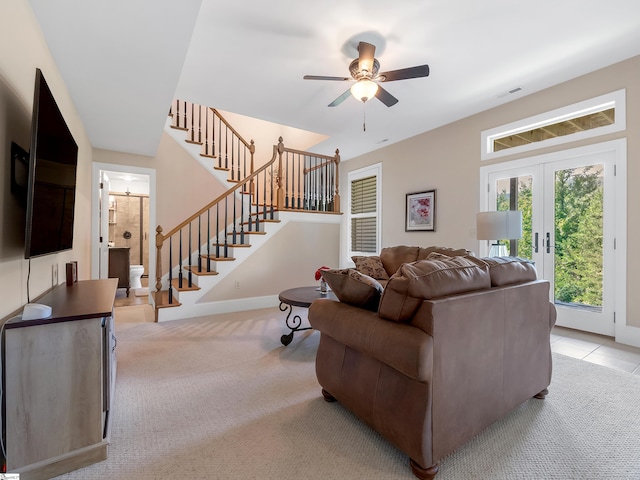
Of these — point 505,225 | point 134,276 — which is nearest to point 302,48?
point 505,225

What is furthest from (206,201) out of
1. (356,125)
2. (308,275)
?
(356,125)

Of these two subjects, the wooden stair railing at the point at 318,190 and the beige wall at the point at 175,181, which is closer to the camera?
the beige wall at the point at 175,181

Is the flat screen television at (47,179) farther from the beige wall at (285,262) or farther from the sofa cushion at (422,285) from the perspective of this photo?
the beige wall at (285,262)

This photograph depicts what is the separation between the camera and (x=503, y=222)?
124 inches

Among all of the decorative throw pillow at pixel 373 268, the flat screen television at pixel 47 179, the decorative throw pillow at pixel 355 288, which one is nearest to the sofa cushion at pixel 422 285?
the decorative throw pillow at pixel 355 288

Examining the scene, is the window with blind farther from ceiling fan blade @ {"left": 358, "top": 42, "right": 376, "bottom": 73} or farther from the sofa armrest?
the sofa armrest

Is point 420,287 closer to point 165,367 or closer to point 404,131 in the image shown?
point 165,367

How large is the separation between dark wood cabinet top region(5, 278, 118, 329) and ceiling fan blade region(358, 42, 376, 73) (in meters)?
2.69

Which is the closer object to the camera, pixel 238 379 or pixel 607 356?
pixel 238 379

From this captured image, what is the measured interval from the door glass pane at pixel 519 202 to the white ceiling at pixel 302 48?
106 centimetres

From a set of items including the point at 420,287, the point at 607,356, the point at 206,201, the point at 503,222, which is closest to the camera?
the point at 420,287

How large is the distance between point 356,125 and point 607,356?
4046 mm

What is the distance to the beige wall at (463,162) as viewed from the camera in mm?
3008

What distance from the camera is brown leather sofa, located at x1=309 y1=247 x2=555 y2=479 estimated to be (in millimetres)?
1332
